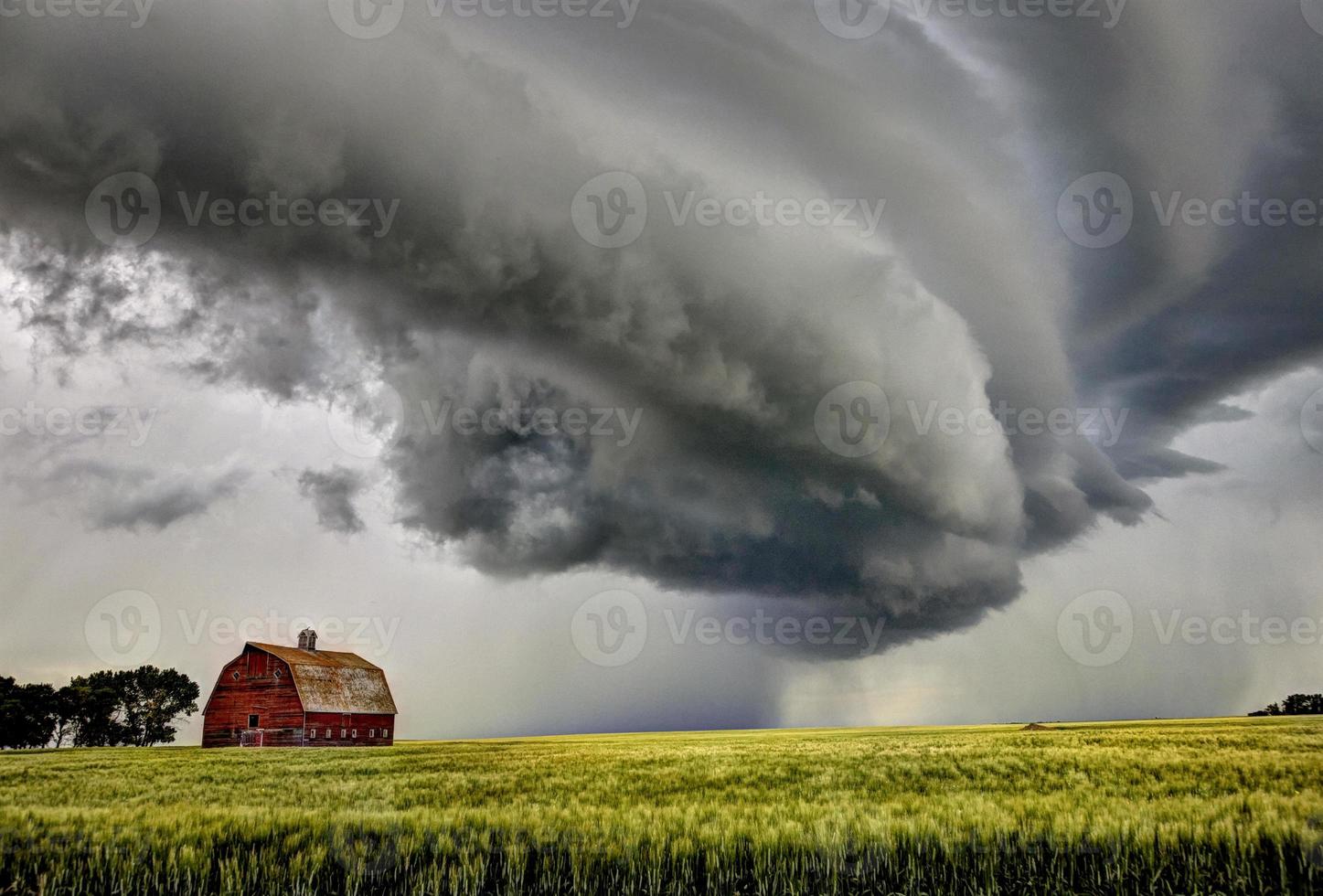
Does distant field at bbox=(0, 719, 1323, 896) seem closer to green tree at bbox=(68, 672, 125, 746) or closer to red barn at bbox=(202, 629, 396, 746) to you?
red barn at bbox=(202, 629, 396, 746)

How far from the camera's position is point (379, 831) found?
10.3 metres

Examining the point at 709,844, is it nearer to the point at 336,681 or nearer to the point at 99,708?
the point at 336,681

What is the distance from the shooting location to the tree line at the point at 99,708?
84.1m

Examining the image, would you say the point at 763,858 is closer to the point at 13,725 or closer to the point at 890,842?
the point at 890,842

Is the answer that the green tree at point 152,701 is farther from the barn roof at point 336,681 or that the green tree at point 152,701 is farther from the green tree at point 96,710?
the barn roof at point 336,681

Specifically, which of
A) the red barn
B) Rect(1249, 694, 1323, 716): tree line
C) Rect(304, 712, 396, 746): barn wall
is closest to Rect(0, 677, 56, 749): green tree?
the red barn

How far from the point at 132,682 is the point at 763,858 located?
395ft

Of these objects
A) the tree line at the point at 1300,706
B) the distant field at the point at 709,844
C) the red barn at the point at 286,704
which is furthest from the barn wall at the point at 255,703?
the tree line at the point at 1300,706

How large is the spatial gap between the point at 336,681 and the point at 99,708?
168 feet

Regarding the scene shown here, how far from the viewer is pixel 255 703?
6300 cm

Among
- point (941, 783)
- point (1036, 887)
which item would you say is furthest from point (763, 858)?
point (941, 783)

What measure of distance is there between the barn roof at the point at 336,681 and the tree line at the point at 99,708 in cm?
4002

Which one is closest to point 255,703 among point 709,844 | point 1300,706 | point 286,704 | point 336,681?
point 286,704

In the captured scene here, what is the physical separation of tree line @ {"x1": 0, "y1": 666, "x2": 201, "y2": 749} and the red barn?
119 ft
